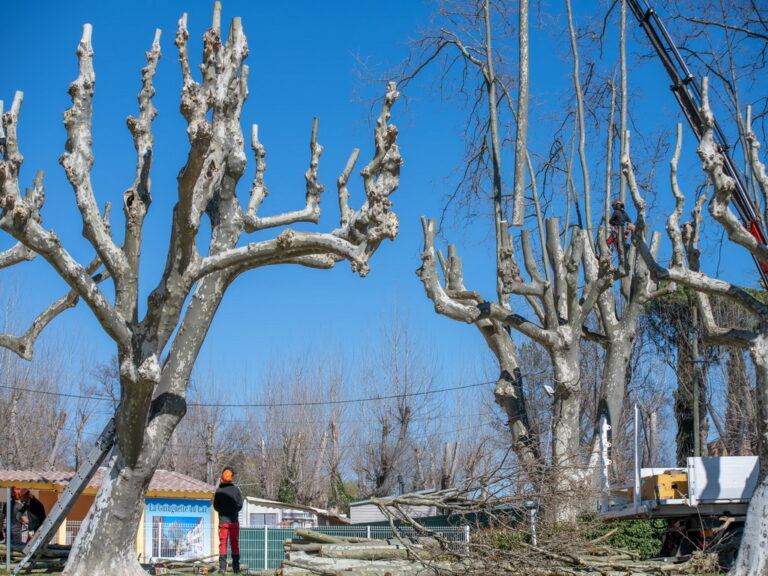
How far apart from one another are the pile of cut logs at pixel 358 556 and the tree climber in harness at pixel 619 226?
932cm

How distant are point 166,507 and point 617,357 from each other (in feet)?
37.1

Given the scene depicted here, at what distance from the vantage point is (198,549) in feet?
72.5

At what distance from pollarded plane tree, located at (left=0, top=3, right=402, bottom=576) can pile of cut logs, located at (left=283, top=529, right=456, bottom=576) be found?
237 centimetres

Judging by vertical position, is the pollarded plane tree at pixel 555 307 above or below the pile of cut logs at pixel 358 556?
above

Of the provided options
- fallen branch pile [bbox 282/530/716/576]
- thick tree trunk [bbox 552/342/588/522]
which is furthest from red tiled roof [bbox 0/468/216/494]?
thick tree trunk [bbox 552/342/588/522]

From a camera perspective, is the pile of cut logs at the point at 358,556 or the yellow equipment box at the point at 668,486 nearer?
the pile of cut logs at the point at 358,556

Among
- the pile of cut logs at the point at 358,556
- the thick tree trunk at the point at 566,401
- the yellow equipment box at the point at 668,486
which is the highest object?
the thick tree trunk at the point at 566,401

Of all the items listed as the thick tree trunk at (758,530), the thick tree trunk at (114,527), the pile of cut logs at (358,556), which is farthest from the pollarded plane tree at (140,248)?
the thick tree trunk at (758,530)

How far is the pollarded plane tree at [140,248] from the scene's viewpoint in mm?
11234

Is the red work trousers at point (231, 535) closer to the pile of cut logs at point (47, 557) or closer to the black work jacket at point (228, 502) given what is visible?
the black work jacket at point (228, 502)

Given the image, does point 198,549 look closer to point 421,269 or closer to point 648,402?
point 421,269


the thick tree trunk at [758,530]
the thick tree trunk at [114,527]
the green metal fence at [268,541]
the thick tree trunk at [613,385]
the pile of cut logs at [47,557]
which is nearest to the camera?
the thick tree trunk at [114,527]

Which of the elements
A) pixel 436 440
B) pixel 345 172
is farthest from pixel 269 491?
pixel 345 172

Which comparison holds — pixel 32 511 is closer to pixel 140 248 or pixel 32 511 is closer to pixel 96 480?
pixel 96 480
